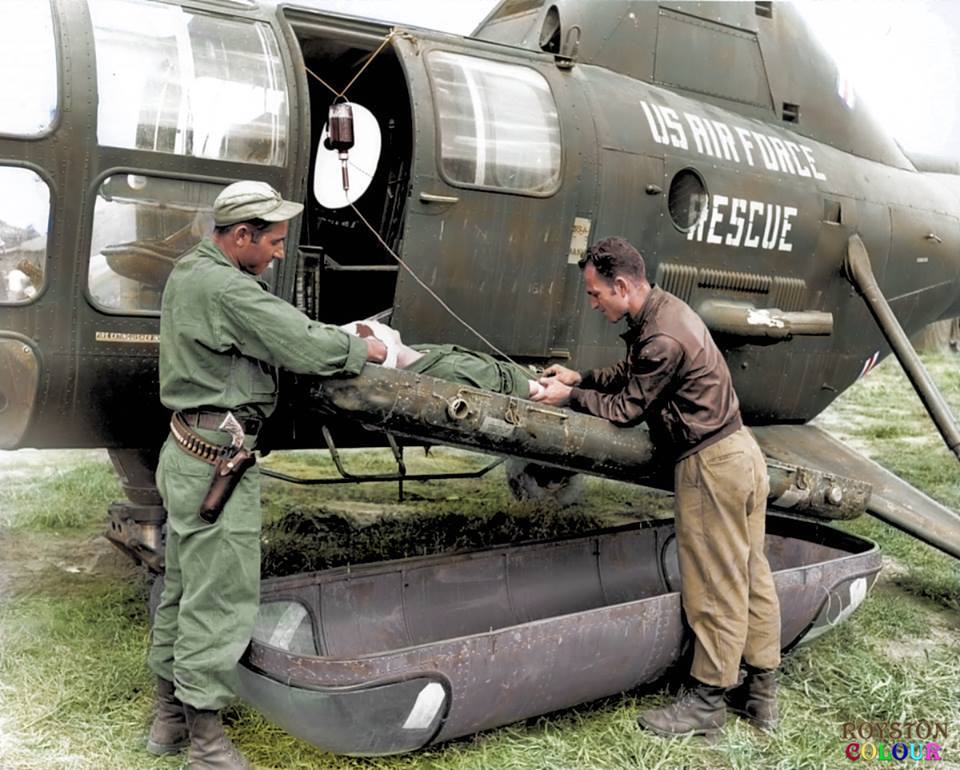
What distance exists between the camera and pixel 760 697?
4.08 meters

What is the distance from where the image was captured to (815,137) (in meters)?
6.29

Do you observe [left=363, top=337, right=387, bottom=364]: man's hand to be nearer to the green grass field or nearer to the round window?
the green grass field

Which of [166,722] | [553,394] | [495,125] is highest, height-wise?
[495,125]

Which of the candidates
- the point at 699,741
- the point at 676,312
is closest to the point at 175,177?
the point at 676,312

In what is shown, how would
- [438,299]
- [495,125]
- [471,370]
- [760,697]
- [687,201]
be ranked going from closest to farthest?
1. [471,370]
2. [760,697]
3. [438,299]
4. [495,125]
5. [687,201]

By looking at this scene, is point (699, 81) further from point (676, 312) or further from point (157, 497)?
point (157, 497)

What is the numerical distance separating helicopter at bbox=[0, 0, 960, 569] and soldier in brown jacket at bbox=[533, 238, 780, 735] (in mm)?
617

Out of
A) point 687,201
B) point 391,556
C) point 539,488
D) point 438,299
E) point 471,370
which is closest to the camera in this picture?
point 471,370

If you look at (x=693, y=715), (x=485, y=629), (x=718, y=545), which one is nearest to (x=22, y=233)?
(x=485, y=629)

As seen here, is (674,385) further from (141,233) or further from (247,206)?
(141,233)

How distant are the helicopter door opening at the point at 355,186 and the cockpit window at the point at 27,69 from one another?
1.40 m

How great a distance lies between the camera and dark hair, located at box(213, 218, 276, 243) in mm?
3350

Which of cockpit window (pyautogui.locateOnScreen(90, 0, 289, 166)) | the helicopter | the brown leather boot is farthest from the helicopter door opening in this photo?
A: the brown leather boot

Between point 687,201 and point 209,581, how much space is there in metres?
3.26
